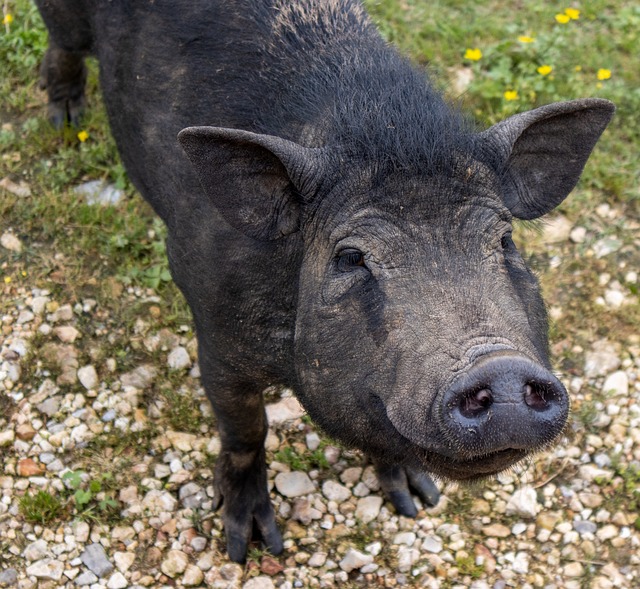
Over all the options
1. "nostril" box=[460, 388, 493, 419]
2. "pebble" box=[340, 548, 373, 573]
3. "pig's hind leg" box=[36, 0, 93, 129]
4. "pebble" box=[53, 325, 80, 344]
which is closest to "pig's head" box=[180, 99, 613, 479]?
"nostril" box=[460, 388, 493, 419]

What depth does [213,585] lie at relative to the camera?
509 cm

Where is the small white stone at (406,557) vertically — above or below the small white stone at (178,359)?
below

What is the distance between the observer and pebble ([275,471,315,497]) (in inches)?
216

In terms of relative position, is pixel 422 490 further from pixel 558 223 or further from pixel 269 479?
pixel 558 223

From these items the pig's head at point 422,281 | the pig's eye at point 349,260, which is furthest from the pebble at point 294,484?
the pig's eye at point 349,260

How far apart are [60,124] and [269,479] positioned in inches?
119

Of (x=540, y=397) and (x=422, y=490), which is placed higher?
(x=540, y=397)

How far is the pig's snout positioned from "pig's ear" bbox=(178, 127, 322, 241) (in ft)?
3.70

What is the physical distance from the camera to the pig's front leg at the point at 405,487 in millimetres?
5422


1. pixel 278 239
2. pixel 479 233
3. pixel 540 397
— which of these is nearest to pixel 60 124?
pixel 278 239

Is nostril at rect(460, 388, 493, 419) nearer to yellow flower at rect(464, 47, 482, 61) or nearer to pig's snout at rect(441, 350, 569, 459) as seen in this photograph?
pig's snout at rect(441, 350, 569, 459)

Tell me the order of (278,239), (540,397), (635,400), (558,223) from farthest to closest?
(558,223)
(635,400)
(278,239)
(540,397)

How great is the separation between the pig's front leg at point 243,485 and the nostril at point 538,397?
6.26ft

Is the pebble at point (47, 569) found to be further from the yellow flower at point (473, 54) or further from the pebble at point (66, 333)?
the yellow flower at point (473, 54)
